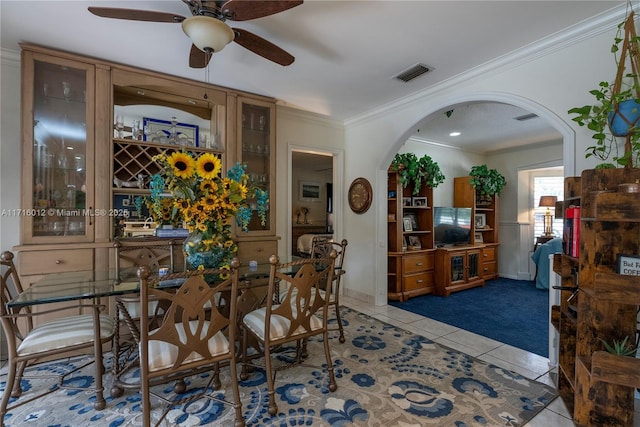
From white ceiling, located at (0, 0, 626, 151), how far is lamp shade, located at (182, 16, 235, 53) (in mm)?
468

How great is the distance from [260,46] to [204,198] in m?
1.13

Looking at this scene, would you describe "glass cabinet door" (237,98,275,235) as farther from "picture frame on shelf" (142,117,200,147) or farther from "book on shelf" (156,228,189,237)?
"book on shelf" (156,228,189,237)

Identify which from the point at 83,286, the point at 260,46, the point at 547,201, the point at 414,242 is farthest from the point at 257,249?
the point at 547,201

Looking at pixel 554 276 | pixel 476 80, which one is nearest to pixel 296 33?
pixel 476 80

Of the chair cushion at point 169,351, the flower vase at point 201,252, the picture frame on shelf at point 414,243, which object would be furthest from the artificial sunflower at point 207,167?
the picture frame on shelf at point 414,243

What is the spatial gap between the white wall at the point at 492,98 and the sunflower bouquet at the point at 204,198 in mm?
2200

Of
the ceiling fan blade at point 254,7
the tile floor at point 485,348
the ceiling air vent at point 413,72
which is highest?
the ceiling air vent at point 413,72

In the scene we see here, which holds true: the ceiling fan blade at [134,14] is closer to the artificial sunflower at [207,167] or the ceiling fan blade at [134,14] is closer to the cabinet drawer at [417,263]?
the artificial sunflower at [207,167]

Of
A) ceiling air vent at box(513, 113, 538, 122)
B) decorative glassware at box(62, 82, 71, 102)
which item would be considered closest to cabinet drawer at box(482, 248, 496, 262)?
ceiling air vent at box(513, 113, 538, 122)

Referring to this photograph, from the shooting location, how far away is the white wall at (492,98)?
2148mm

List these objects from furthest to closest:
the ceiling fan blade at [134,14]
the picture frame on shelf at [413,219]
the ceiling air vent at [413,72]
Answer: the picture frame on shelf at [413,219] → the ceiling air vent at [413,72] → the ceiling fan blade at [134,14]

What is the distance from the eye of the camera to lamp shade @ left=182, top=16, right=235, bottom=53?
167cm

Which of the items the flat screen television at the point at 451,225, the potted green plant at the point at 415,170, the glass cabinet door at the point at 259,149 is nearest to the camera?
the glass cabinet door at the point at 259,149

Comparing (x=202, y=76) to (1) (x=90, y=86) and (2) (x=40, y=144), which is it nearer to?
(1) (x=90, y=86)
